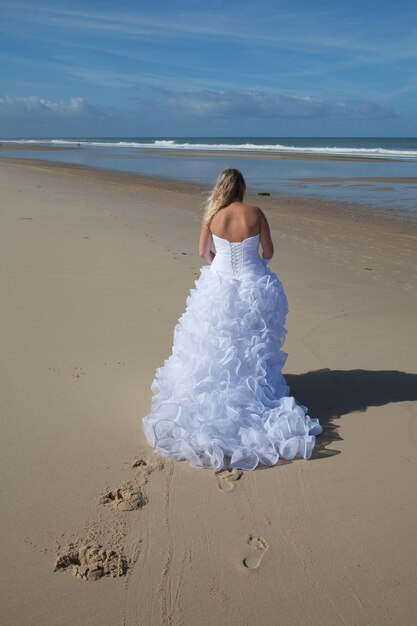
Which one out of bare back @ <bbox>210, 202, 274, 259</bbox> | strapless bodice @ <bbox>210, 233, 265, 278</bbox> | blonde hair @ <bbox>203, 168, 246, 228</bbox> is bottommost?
strapless bodice @ <bbox>210, 233, 265, 278</bbox>

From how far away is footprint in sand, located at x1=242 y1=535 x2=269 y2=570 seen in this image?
9.62ft

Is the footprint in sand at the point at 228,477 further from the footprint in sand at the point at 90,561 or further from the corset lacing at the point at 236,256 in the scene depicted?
the corset lacing at the point at 236,256

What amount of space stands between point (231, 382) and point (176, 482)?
835 millimetres

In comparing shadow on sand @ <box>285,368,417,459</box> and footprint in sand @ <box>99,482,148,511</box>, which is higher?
shadow on sand @ <box>285,368,417,459</box>

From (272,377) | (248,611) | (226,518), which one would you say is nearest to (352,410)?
(272,377)

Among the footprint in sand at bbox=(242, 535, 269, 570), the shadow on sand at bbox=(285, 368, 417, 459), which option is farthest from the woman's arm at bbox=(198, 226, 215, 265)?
the footprint in sand at bbox=(242, 535, 269, 570)

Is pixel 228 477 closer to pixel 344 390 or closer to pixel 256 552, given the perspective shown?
pixel 256 552

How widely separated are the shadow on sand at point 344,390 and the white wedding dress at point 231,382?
484 mm

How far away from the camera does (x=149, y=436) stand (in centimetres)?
395

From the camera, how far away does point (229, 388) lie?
13.3 ft

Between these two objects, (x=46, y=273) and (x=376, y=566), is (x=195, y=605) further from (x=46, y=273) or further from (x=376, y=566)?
(x=46, y=273)

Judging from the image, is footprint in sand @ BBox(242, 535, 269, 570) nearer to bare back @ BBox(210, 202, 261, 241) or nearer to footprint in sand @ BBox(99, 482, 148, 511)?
footprint in sand @ BBox(99, 482, 148, 511)

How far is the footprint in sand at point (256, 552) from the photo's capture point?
2.93 meters

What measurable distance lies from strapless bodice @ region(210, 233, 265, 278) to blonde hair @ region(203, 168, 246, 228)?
0.61 feet
